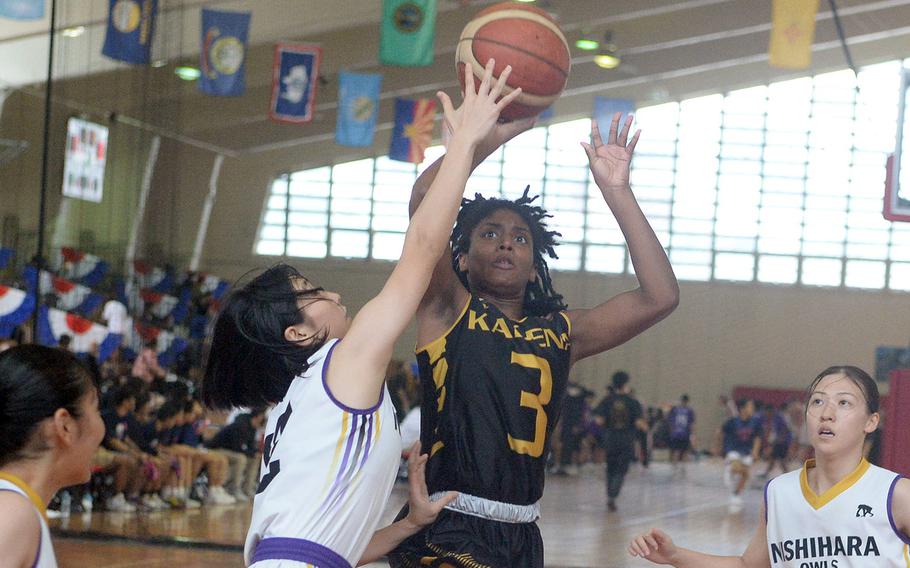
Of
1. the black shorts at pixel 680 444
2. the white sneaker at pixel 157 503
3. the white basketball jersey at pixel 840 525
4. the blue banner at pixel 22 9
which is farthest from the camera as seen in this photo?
the black shorts at pixel 680 444

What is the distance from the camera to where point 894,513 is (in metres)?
2.75

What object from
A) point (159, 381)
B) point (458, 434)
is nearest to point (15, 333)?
point (159, 381)

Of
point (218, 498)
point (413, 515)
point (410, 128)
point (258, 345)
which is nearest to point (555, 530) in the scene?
point (218, 498)

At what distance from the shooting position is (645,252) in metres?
2.87

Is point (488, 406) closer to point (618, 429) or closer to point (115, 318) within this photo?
point (618, 429)

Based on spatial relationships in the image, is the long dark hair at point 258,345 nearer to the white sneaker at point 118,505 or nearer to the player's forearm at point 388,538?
the player's forearm at point 388,538

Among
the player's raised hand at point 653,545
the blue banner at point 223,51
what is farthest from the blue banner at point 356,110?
the player's raised hand at point 653,545

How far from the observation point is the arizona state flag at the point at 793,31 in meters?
13.4

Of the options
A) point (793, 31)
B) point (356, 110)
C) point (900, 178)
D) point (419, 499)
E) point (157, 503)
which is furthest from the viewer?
point (356, 110)

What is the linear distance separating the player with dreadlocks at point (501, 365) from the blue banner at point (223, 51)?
11.8 meters

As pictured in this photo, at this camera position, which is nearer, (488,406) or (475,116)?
(475,116)

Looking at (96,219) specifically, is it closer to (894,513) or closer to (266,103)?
(266,103)

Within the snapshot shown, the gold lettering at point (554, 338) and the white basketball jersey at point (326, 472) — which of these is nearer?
the white basketball jersey at point (326, 472)

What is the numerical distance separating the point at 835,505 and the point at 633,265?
76 centimetres
